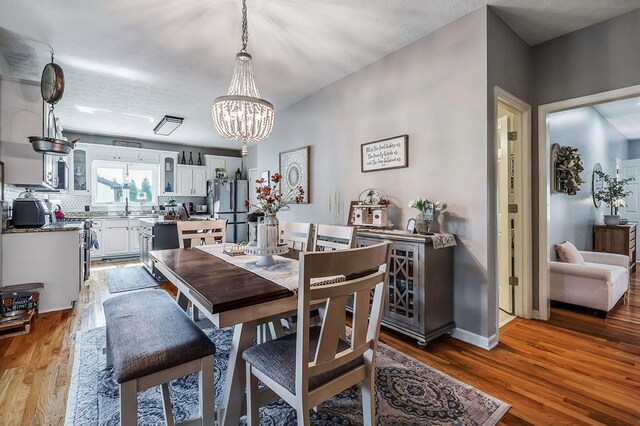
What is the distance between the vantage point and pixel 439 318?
251cm

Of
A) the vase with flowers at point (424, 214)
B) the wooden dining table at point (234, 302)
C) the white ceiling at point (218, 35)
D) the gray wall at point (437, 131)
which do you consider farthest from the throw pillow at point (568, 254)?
the wooden dining table at point (234, 302)

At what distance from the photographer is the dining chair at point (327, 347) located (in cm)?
106

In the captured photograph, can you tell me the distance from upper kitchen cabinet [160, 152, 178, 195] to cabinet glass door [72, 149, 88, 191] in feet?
4.73

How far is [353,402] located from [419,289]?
3.35ft

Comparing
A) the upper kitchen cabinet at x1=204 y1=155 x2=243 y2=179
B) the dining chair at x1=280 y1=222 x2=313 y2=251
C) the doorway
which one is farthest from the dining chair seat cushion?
the upper kitchen cabinet at x1=204 y1=155 x2=243 y2=179

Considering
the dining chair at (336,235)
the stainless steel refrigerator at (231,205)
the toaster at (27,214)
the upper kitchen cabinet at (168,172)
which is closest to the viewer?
the dining chair at (336,235)

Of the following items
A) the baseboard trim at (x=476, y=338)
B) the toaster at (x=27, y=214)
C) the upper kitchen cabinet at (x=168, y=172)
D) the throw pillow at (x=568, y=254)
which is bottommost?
the baseboard trim at (x=476, y=338)

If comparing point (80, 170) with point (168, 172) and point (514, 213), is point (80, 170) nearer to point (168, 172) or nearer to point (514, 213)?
point (168, 172)

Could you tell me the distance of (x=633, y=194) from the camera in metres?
6.02

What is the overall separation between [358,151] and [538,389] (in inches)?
104

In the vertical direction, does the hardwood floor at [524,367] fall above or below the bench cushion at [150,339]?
below

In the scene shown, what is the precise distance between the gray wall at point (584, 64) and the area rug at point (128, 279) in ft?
16.2

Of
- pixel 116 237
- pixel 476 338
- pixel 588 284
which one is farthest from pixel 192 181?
pixel 588 284

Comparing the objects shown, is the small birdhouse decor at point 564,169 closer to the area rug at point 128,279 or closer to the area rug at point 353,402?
the area rug at point 353,402
